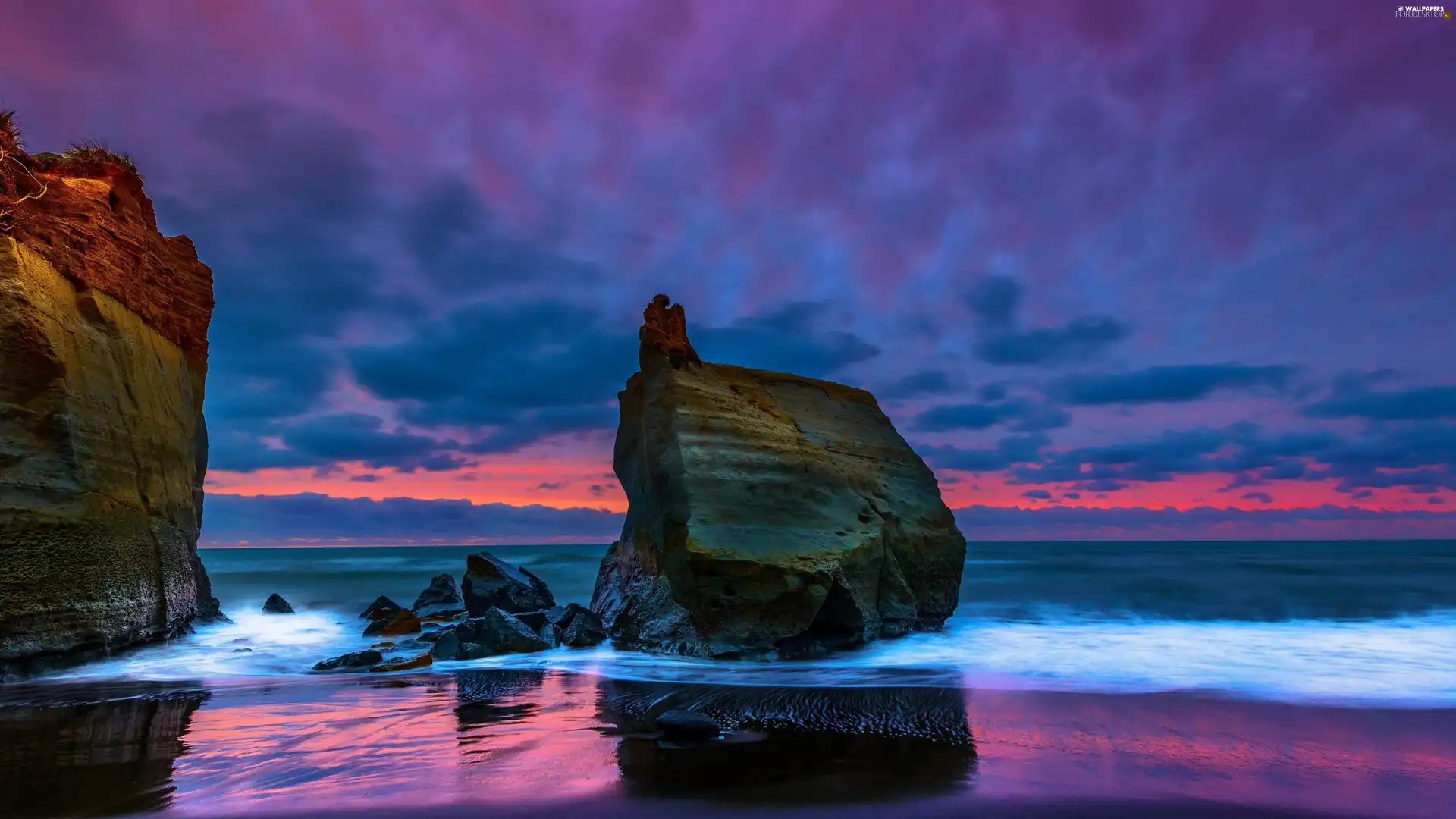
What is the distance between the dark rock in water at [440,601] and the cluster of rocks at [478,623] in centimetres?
2

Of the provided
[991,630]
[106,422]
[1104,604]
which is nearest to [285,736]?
[106,422]

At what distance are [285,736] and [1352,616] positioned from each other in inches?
982

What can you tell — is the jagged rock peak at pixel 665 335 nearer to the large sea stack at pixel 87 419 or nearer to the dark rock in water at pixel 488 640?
the dark rock in water at pixel 488 640

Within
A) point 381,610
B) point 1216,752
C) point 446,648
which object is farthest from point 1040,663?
point 381,610

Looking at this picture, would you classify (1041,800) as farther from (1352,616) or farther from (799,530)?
(1352,616)

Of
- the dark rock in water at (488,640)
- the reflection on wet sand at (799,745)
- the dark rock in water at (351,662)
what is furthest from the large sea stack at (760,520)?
the dark rock in water at (351,662)

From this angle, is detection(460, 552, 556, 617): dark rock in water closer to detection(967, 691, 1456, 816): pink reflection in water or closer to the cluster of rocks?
the cluster of rocks

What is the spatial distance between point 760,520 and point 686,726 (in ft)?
19.5

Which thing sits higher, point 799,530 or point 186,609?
point 799,530

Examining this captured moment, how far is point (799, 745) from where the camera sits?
6.47 m

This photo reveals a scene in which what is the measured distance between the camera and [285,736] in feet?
22.0

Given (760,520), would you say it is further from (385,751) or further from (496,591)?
(496,591)

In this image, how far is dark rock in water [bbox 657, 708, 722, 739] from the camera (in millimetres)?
6656

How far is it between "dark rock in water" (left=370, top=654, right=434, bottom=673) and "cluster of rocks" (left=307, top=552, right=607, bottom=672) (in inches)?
0.4
